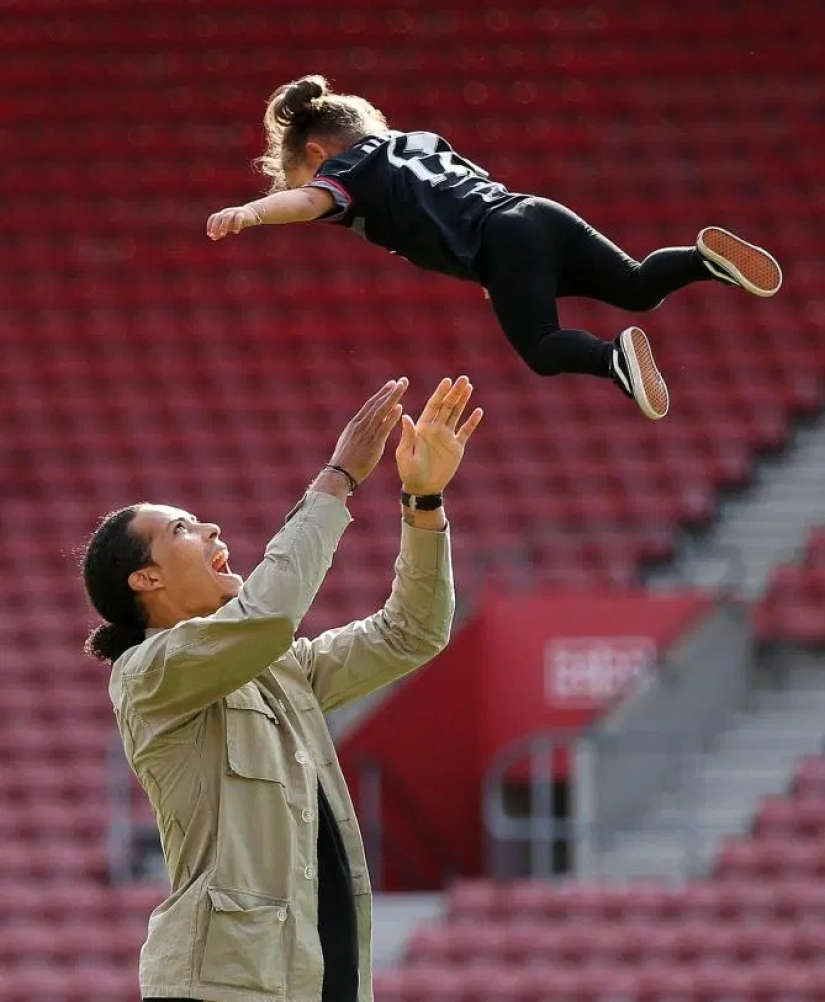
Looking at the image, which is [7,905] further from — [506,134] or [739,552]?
[506,134]

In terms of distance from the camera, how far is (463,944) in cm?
752

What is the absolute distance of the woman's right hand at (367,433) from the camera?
330 centimetres

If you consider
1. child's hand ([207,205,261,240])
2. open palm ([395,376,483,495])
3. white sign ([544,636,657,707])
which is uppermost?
child's hand ([207,205,261,240])

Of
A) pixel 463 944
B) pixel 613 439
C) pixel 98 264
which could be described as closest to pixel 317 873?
pixel 463 944

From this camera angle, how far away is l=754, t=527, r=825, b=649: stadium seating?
29.1 ft

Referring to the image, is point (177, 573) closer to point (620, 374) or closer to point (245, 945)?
point (245, 945)

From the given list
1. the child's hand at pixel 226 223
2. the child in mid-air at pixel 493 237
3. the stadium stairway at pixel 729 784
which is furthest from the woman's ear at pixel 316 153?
the stadium stairway at pixel 729 784

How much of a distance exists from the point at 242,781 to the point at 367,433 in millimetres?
560

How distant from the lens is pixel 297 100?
3.71 metres

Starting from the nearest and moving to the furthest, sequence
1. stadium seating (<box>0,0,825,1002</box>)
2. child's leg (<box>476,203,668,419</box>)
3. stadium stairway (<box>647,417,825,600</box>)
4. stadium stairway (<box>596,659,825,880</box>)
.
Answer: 1. child's leg (<box>476,203,668,419</box>)
2. stadium seating (<box>0,0,825,1002</box>)
3. stadium stairway (<box>596,659,825,880</box>)
4. stadium stairway (<box>647,417,825,600</box>)

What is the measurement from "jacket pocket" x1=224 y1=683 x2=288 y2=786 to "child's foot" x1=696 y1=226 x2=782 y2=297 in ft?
3.25

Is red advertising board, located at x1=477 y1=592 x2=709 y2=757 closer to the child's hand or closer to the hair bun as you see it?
the hair bun

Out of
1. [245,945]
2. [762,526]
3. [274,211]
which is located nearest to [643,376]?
[274,211]

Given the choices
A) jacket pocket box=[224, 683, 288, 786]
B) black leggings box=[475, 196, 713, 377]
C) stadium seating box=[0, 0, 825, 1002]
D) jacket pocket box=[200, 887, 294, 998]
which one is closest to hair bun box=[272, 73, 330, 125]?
→ black leggings box=[475, 196, 713, 377]
